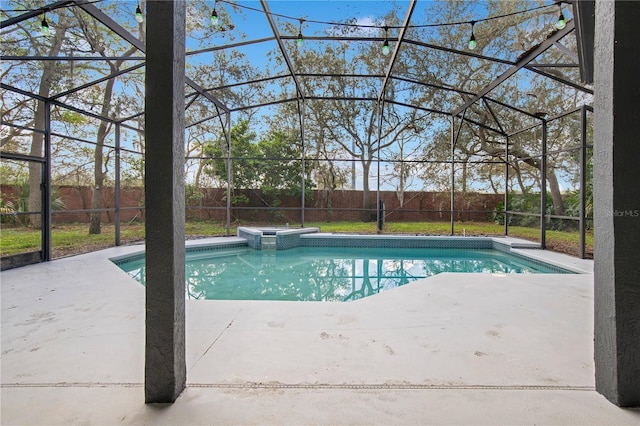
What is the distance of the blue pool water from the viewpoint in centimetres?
452

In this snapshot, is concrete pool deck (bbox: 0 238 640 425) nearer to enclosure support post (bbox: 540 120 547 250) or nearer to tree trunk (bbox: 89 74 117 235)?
enclosure support post (bbox: 540 120 547 250)

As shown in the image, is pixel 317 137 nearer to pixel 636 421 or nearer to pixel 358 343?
pixel 358 343

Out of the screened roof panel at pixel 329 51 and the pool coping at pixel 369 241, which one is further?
the screened roof panel at pixel 329 51

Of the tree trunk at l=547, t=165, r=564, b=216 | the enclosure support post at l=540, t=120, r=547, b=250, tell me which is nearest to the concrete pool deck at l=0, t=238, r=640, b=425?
the enclosure support post at l=540, t=120, r=547, b=250

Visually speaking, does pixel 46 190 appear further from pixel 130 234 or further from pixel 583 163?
pixel 583 163

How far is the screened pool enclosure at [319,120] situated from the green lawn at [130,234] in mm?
139

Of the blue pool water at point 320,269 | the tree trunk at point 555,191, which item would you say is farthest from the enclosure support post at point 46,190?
the tree trunk at point 555,191

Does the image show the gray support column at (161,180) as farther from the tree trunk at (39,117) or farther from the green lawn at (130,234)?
the tree trunk at (39,117)

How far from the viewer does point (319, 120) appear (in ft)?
36.8

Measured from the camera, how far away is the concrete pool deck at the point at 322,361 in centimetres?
139

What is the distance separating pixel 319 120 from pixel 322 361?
10.1 metres

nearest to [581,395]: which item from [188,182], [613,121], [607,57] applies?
[613,121]

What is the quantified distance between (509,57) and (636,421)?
1010cm

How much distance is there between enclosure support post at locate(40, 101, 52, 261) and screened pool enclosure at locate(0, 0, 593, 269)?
150 cm
